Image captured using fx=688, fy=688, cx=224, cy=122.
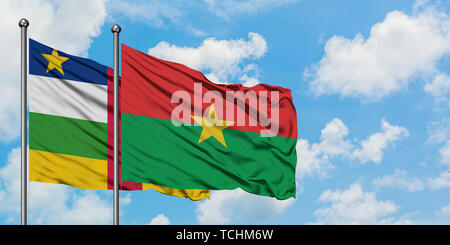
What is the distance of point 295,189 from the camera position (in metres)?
17.0

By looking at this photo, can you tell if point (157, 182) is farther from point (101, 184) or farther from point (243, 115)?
point (243, 115)

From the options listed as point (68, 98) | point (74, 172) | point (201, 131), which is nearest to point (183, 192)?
point (201, 131)

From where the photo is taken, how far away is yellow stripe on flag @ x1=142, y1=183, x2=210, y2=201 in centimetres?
1477

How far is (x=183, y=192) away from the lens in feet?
50.2

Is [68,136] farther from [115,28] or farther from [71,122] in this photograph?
[115,28]

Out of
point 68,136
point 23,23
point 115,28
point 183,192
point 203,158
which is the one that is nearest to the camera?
point 115,28

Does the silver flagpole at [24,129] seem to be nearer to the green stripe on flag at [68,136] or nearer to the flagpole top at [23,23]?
the flagpole top at [23,23]

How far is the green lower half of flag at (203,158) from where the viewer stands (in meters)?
14.6

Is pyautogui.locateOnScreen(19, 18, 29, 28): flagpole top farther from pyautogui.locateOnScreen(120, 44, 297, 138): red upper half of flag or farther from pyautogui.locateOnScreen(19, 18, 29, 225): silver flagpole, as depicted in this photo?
pyautogui.locateOnScreen(120, 44, 297, 138): red upper half of flag

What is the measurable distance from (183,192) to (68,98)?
3278 mm

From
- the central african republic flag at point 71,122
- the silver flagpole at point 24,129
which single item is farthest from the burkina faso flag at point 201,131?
the silver flagpole at point 24,129

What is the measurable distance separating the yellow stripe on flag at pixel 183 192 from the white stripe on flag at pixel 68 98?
2.06 m

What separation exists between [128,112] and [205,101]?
202 cm
